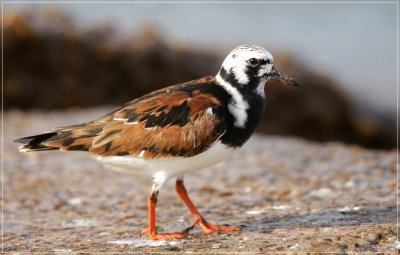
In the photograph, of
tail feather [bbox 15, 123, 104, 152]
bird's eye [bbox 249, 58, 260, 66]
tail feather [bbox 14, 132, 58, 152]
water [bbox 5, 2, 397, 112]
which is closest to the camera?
bird's eye [bbox 249, 58, 260, 66]

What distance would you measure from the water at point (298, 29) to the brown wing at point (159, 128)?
842 cm

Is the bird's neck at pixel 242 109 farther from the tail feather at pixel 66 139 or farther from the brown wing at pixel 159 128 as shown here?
the tail feather at pixel 66 139

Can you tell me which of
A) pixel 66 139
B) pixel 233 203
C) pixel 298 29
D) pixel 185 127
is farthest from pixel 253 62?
pixel 298 29

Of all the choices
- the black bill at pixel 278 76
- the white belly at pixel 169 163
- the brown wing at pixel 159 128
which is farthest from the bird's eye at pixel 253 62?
the white belly at pixel 169 163

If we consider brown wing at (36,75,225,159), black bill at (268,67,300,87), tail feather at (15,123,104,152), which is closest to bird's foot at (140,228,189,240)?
brown wing at (36,75,225,159)

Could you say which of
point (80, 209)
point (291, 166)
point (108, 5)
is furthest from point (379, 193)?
point (108, 5)

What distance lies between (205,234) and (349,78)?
32.1 ft

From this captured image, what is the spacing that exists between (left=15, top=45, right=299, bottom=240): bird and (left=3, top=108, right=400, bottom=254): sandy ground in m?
0.35

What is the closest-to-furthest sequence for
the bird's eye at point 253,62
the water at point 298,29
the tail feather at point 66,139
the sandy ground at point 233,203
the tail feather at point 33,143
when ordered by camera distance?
1. the sandy ground at point 233,203
2. the bird's eye at point 253,62
3. the tail feather at point 66,139
4. the tail feather at point 33,143
5. the water at point 298,29

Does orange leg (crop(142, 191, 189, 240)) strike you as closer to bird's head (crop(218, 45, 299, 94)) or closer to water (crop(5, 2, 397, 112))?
bird's head (crop(218, 45, 299, 94))

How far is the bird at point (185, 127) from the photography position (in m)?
5.62

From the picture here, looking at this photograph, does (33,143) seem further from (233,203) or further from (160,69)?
(160,69)

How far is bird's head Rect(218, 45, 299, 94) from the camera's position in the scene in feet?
18.9

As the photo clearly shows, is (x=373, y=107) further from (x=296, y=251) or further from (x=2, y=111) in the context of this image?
(x=296, y=251)
